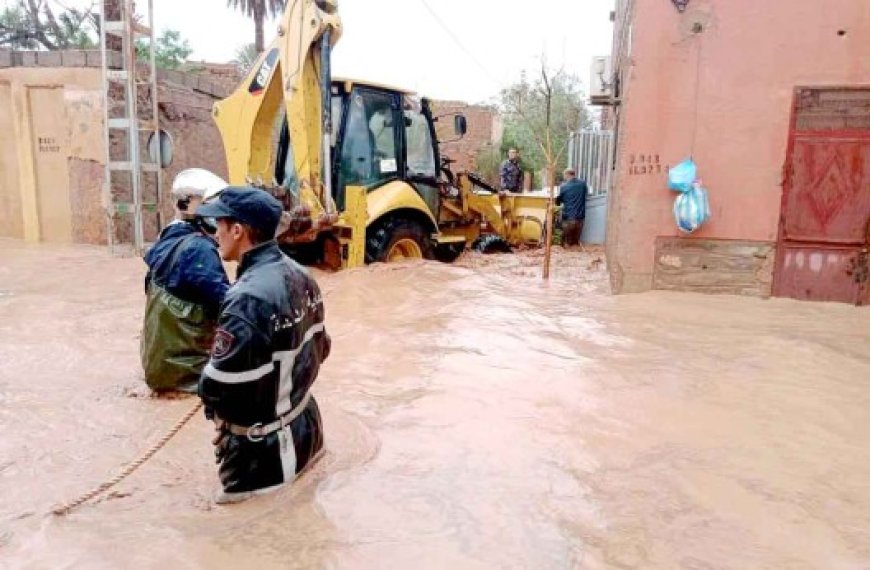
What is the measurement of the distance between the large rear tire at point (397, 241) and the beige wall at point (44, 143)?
521 centimetres

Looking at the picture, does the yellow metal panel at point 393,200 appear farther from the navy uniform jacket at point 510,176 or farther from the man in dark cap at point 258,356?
the navy uniform jacket at point 510,176

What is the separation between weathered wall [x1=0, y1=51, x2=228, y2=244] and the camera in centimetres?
1069

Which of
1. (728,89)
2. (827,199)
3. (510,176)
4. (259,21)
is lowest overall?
(827,199)

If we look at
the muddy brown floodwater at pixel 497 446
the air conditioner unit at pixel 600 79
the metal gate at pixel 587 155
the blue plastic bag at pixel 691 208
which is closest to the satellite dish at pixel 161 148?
the muddy brown floodwater at pixel 497 446

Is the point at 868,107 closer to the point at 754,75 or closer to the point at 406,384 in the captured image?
the point at 754,75

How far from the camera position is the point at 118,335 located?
5.95 metres

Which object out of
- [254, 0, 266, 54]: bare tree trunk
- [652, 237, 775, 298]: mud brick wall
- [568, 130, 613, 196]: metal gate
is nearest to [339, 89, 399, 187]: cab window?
[652, 237, 775, 298]: mud brick wall

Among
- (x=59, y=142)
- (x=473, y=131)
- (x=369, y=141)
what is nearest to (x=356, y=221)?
(x=369, y=141)

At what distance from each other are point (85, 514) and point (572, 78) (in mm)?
21490

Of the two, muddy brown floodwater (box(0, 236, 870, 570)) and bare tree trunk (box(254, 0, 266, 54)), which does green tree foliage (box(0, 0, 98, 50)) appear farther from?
muddy brown floodwater (box(0, 236, 870, 570))

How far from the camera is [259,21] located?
74.1 ft

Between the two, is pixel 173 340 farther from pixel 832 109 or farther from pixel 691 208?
pixel 832 109

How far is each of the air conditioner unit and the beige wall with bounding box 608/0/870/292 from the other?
401cm

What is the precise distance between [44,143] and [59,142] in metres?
0.27
